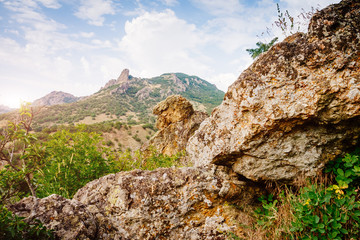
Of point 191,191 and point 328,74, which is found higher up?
point 328,74

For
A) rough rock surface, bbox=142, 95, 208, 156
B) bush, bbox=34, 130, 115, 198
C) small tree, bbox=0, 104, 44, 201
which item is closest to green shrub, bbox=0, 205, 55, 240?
small tree, bbox=0, 104, 44, 201

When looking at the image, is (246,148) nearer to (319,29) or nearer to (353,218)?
(353,218)

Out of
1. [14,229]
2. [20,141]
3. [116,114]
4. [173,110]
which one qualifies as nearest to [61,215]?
[14,229]

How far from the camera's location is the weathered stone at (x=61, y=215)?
2.51 metres

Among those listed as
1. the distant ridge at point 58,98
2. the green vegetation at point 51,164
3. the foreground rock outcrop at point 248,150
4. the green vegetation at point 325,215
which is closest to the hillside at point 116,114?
the green vegetation at point 51,164

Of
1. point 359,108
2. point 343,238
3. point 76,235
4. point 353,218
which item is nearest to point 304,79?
point 359,108

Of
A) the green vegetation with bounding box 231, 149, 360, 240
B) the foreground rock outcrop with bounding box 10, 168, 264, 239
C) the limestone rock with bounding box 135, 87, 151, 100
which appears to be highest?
the limestone rock with bounding box 135, 87, 151, 100

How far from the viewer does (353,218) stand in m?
1.95

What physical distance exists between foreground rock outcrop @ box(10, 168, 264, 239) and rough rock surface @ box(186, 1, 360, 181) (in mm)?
553

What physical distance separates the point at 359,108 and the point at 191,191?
3013 mm

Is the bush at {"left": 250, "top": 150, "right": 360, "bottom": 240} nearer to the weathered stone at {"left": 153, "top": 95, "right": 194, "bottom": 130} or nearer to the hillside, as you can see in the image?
the hillside

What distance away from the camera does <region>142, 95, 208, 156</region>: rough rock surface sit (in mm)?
8859

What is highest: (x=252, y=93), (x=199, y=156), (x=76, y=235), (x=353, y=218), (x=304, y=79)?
(x=304, y=79)

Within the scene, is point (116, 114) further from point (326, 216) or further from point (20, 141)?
point (326, 216)
